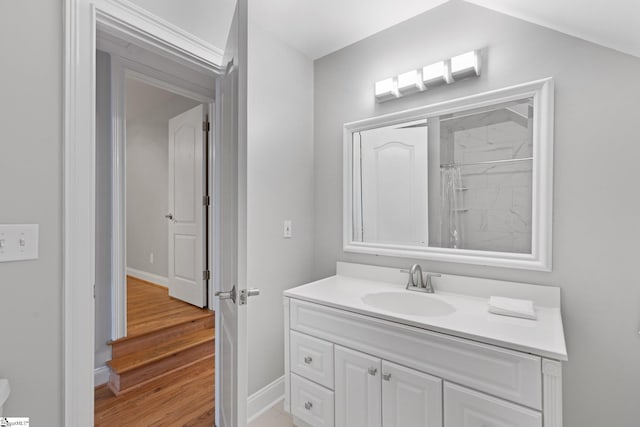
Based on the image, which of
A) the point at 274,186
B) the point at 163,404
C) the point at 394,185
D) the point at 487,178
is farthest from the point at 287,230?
the point at 163,404

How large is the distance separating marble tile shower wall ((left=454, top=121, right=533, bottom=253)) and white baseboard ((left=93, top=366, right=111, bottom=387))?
260 cm

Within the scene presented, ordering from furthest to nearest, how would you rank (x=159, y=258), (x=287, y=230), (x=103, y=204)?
(x=159, y=258)
(x=103, y=204)
(x=287, y=230)

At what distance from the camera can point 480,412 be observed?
1060 mm

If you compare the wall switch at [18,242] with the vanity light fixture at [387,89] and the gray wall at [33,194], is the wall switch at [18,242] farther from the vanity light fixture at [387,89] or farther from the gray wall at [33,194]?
the vanity light fixture at [387,89]

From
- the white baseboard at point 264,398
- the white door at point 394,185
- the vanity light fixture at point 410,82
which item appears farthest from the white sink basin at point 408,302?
the vanity light fixture at point 410,82

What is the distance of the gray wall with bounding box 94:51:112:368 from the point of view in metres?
2.19

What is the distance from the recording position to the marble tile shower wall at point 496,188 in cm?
141

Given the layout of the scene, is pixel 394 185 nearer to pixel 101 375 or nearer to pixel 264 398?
pixel 264 398

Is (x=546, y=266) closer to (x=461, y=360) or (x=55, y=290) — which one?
(x=461, y=360)

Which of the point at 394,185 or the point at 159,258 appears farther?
the point at 159,258

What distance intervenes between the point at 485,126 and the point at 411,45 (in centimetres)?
67

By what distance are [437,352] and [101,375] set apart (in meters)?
2.33

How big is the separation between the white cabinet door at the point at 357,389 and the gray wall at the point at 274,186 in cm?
62

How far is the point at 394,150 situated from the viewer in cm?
186
